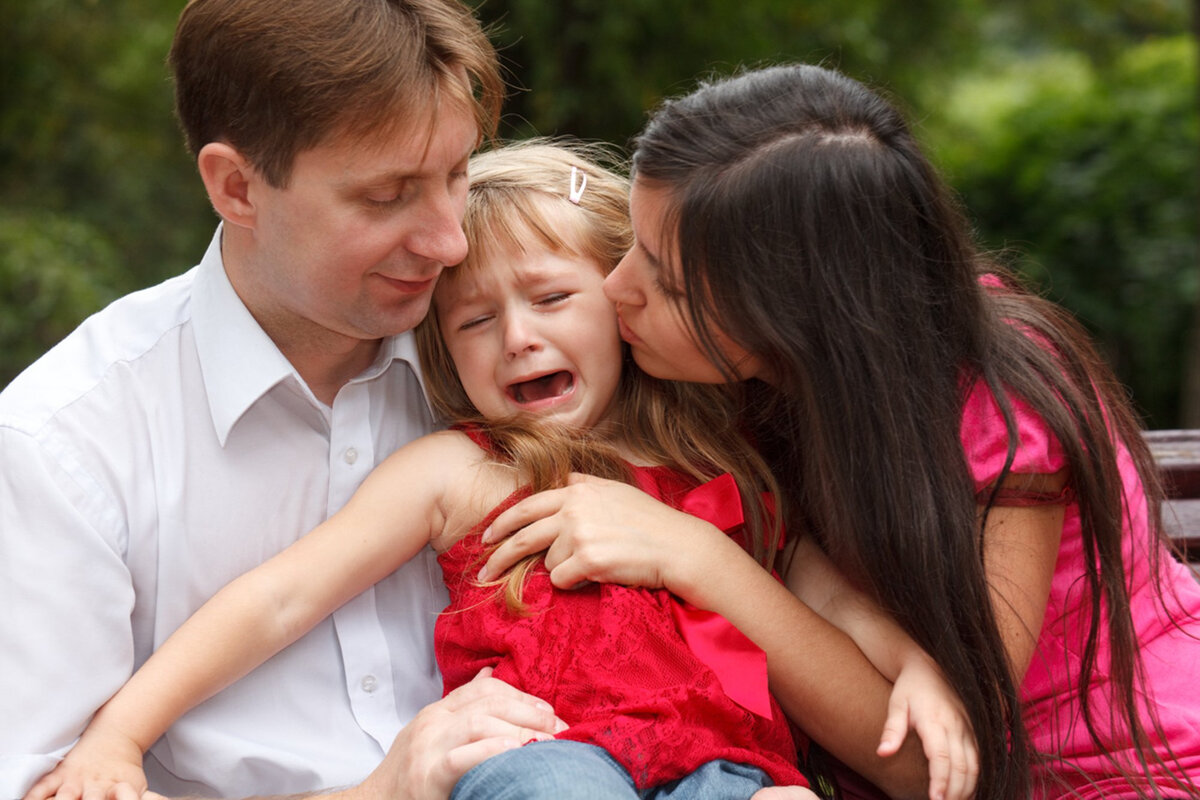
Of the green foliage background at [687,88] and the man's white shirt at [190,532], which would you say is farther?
the green foliage background at [687,88]

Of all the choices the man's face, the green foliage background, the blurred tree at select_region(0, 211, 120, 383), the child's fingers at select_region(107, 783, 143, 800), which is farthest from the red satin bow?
the blurred tree at select_region(0, 211, 120, 383)

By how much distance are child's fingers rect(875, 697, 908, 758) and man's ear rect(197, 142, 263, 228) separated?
141 cm

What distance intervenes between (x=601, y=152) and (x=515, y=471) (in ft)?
2.97

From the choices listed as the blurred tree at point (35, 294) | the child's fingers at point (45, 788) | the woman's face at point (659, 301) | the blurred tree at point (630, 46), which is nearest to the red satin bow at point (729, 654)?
the woman's face at point (659, 301)

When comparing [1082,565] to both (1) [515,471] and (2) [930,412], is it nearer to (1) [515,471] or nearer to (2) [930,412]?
(2) [930,412]

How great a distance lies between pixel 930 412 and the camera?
2.02m

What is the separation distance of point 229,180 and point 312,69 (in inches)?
11.1

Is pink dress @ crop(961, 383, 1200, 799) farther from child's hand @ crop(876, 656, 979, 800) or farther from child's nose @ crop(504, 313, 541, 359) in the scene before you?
child's nose @ crop(504, 313, 541, 359)

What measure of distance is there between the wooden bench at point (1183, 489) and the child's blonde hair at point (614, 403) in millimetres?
1090

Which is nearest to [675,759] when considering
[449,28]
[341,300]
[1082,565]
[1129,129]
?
[1082,565]

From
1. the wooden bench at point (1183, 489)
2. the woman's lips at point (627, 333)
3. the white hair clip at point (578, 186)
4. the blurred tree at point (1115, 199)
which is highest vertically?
the white hair clip at point (578, 186)

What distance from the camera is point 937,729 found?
6.39 feet

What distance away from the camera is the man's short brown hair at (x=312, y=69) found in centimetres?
213

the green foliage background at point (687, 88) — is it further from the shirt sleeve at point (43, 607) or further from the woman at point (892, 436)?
the shirt sleeve at point (43, 607)
